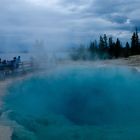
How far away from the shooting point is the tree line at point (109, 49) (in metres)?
56.6

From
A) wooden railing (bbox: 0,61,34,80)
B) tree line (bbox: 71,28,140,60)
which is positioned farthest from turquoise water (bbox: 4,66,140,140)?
tree line (bbox: 71,28,140,60)

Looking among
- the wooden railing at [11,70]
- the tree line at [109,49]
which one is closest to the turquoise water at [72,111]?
the wooden railing at [11,70]

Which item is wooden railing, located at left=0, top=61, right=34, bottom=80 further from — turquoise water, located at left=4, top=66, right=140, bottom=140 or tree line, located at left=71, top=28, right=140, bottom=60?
tree line, located at left=71, top=28, right=140, bottom=60

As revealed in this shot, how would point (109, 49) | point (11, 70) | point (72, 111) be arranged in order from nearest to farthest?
point (72, 111) < point (11, 70) < point (109, 49)

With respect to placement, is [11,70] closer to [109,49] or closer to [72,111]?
[72,111]

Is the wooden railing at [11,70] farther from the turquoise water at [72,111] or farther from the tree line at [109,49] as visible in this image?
the tree line at [109,49]

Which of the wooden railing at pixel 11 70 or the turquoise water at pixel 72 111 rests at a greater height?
the wooden railing at pixel 11 70

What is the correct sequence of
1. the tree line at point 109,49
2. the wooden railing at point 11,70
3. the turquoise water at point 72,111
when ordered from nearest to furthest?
the turquoise water at point 72,111 → the wooden railing at point 11,70 → the tree line at point 109,49

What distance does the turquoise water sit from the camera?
10797 millimetres

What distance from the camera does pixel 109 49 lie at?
200 feet

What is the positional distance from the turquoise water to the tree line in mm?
33205

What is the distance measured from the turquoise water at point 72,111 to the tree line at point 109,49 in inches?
1307

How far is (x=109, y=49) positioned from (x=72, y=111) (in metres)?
47.5

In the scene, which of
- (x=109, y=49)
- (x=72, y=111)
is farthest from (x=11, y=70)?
(x=109, y=49)
